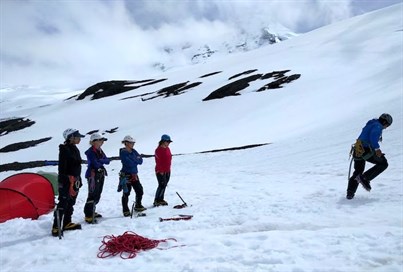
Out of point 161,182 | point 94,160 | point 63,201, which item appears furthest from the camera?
point 161,182

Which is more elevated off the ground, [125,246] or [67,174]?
[67,174]

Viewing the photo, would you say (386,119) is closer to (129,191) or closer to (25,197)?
(129,191)

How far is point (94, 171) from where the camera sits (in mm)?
9344

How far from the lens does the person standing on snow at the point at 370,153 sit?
9445 millimetres

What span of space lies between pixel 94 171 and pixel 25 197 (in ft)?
7.24

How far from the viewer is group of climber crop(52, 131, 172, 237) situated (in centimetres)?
824

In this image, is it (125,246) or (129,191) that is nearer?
(125,246)

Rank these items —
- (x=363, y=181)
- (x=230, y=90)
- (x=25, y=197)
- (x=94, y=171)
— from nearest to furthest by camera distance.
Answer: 1. (x=94, y=171)
2. (x=363, y=181)
3. (x=25, y=197)
4. (x=230, y=90)

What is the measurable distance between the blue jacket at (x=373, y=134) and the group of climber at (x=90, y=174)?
5122mm

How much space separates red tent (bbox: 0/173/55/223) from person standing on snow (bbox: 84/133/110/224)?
1737mm

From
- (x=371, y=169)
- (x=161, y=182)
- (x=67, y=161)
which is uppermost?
(x=67, y=161)

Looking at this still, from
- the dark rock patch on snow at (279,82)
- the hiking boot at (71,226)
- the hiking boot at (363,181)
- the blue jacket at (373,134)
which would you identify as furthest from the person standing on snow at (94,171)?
the dark rock patch on snow at (279,82)

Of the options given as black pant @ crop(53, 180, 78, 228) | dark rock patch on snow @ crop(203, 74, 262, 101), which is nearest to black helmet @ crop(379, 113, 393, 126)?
black pant @ crop(53, 180, 78, 228)

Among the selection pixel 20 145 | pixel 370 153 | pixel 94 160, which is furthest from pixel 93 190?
pixel 20 145
